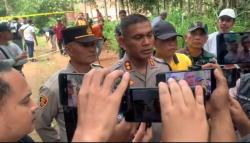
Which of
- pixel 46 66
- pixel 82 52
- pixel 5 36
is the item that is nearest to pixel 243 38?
pixel 82 52

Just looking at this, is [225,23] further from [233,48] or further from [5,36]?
[5,36]

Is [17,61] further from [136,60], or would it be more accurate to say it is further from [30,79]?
[30,79]

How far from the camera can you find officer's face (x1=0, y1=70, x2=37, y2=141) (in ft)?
4.05

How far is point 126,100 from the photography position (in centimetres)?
104

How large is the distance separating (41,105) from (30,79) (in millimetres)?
9452

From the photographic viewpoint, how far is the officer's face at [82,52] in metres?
2.90

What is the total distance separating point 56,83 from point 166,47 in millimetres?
1126

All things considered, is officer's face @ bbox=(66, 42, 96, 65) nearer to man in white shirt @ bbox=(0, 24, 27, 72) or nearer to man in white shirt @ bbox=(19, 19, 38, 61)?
man in white shirt @ bbox=(0, 24, 27, 72)

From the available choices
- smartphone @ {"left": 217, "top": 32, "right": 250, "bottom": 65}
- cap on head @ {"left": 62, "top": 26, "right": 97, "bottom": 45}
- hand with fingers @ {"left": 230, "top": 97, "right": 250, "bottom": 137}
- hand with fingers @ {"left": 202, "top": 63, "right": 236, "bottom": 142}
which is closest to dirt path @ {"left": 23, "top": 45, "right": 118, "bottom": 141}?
cap on head @ {"left": 62, "top": 26, "right": 97, "bottom": 45}

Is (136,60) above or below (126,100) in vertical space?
below

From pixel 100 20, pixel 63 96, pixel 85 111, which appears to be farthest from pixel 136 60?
pixel 100 20

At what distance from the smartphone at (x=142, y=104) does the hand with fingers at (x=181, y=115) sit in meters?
0.25

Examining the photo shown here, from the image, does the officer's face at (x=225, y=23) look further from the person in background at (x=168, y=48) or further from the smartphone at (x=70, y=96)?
the smartphone at (x=70, y=96)

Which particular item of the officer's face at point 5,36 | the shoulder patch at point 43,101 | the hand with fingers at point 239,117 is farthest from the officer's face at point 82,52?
the officer's face at point 5,36
